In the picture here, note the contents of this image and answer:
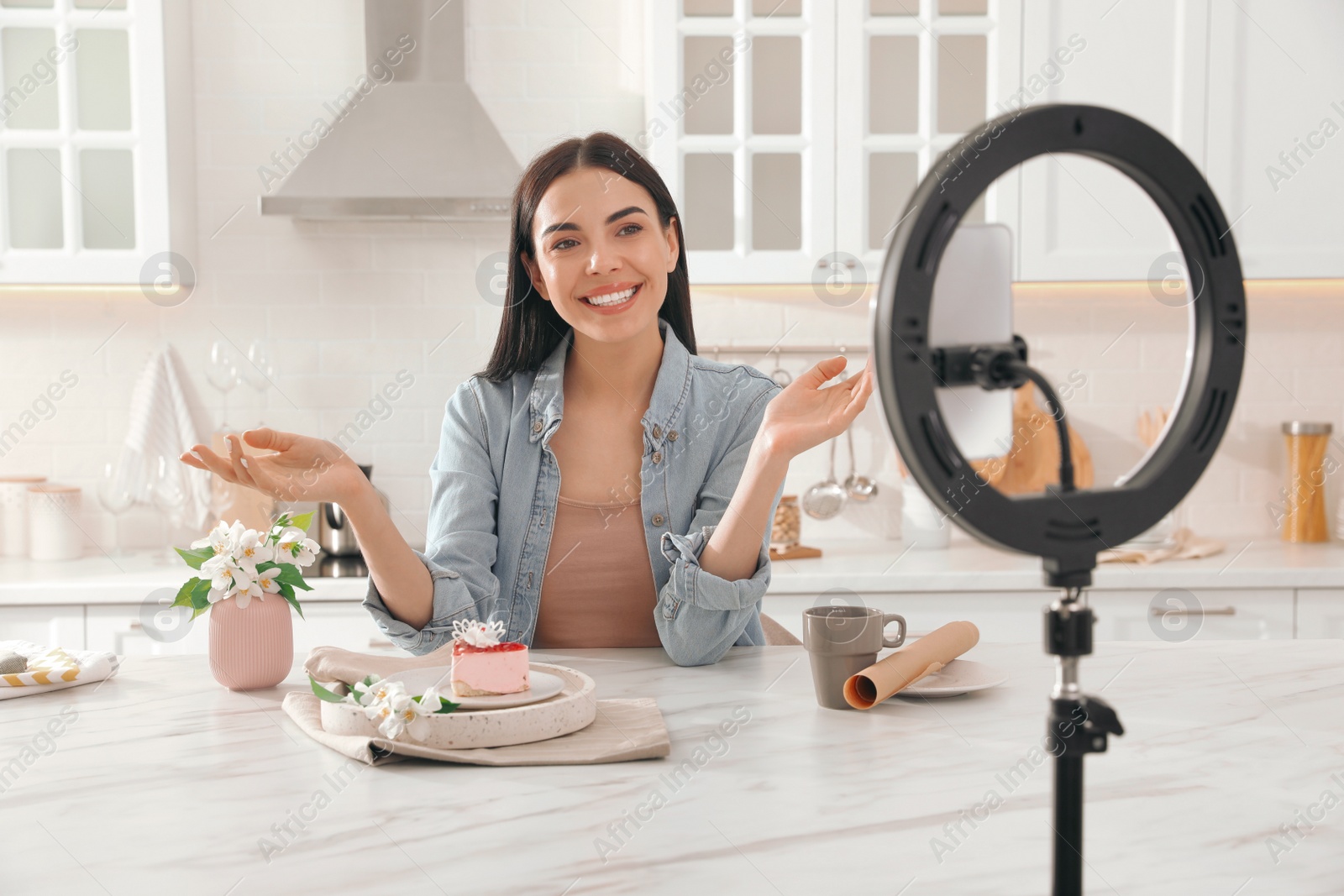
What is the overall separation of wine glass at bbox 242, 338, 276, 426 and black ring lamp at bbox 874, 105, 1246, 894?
2755 millimetres

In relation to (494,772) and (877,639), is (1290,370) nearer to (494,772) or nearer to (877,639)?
(877,639)

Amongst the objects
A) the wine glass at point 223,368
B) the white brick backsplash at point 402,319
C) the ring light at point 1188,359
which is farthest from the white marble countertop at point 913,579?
the ring light at point 1188,359

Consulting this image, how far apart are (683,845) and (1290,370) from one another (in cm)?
280

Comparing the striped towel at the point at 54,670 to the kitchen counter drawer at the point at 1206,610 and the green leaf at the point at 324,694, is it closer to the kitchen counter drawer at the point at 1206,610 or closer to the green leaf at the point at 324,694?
the green leaf at the point at 324,694

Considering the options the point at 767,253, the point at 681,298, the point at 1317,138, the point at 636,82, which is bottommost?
the point at 681,298

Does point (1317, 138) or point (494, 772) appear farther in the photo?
point (1317, 138)

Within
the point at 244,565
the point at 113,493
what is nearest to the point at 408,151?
the point at 113,493

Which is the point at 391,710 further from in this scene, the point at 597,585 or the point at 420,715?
the point at 597,585

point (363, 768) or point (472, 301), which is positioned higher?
point (472, 301)

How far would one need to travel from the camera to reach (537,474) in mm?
1622

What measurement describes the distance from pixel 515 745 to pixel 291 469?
47cm

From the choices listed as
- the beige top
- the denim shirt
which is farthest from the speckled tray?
the beige top

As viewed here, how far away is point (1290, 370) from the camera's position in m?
2.94

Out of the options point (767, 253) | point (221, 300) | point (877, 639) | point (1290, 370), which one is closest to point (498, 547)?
point (877, 639)
